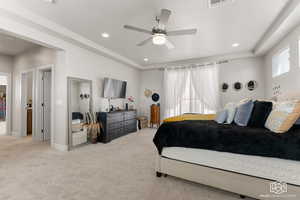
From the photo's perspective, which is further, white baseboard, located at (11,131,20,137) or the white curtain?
the white curtain

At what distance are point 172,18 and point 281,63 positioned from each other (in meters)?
3.06

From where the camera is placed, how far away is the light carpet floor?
165 centimetres

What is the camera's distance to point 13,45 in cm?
387

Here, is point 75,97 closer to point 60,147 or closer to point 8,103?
point 60,147

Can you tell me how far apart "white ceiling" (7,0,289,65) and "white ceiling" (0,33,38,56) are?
1.99 meters

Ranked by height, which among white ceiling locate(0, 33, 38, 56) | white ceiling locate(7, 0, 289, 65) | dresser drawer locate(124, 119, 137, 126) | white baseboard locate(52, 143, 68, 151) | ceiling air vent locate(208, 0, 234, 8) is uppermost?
white ceiling locate(0, 33, 38, 56)

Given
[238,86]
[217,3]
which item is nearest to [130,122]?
[238,86]

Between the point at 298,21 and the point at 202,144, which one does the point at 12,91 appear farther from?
the point at 298,21

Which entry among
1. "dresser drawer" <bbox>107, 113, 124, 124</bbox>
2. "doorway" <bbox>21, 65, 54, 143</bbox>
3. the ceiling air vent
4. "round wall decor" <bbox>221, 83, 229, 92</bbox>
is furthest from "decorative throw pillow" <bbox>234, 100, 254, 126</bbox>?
"doorway" <bbox>21, 65, 54, 143</bbox>

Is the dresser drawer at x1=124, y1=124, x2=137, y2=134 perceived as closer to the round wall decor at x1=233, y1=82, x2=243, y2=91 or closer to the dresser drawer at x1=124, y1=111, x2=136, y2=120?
the dresser drawer at x1=124, y1=111, x2=136, y2=120

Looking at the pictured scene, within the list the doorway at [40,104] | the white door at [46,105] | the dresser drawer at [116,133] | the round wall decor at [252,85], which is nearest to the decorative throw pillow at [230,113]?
the round wall decor at [252,85]

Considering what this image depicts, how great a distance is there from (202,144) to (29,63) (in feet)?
17.8

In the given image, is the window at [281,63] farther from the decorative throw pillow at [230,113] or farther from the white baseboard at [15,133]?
the white baseboard at [15,133]

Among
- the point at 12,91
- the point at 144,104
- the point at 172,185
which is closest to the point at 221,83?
the point at 144,104
